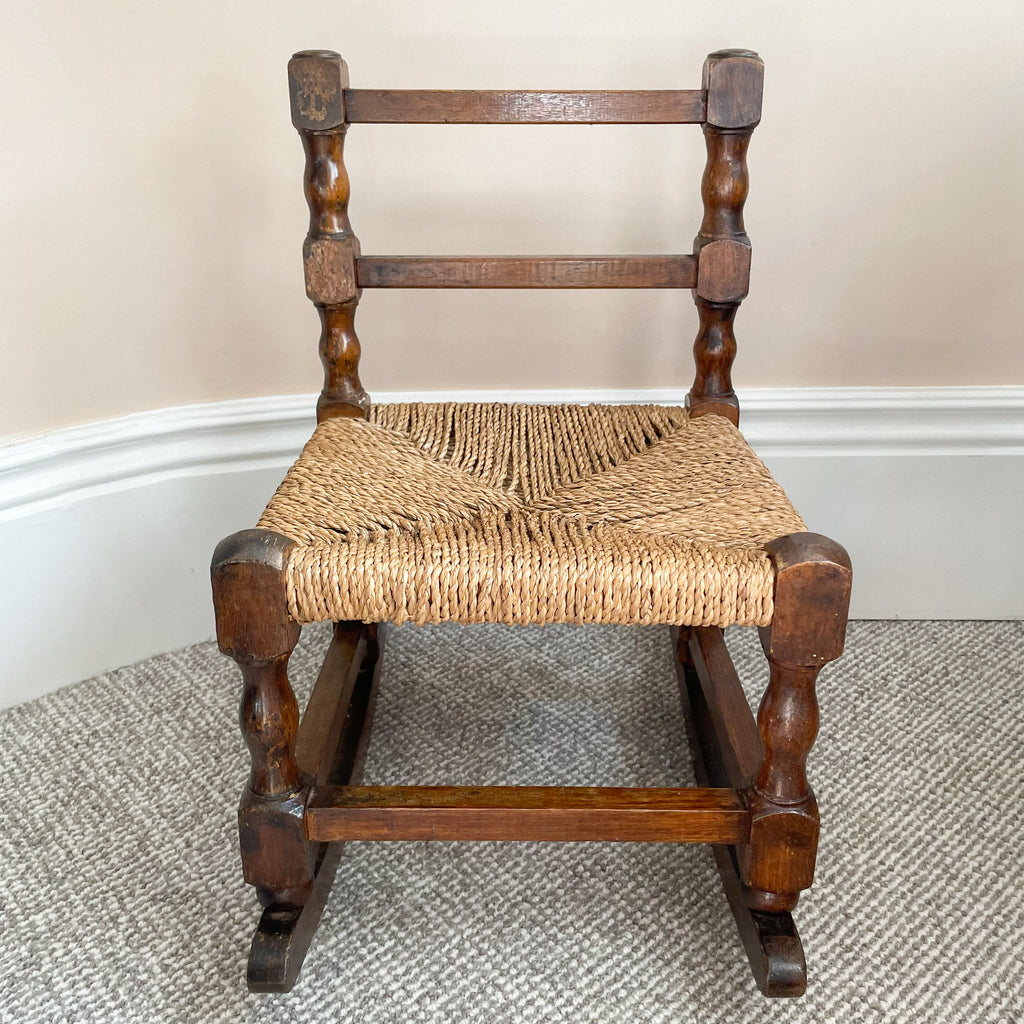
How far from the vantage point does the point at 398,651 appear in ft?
3.94

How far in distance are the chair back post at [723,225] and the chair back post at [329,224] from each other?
1.04 feet

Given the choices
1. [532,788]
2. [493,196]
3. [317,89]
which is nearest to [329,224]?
[317,89]

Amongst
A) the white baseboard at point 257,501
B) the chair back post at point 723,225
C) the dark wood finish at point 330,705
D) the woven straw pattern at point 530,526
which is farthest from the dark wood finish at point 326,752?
the chair back post at point 723,225

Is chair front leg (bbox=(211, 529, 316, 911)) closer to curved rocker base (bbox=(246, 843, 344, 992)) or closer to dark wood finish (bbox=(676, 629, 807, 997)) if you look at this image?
curved rocker base (bbox=(246, 843, 344, 992))

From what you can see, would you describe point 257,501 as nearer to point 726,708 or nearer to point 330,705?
point 330,705

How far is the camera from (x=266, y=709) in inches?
27.6

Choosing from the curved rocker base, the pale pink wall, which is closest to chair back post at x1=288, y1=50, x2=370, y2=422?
the pale pink wall

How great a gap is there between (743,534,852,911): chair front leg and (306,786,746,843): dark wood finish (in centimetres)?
2

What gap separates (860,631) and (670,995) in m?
0.63

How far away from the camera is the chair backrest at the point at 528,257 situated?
89 centimetres

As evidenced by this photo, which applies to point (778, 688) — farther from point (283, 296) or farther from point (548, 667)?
point (283, 296)

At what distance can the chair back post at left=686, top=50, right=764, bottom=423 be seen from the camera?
88cm

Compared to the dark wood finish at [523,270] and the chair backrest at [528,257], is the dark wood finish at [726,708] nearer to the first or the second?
the chair backrest at [528,257]

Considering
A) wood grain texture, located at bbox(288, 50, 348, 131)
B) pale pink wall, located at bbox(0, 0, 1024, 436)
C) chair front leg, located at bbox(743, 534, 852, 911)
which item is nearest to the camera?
chair front leg, located at bbox(743, 534, 852, 911)
